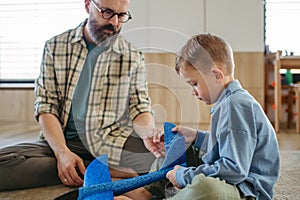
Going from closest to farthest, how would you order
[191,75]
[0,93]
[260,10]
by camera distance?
[191,75] → [260,10] → [0,93]

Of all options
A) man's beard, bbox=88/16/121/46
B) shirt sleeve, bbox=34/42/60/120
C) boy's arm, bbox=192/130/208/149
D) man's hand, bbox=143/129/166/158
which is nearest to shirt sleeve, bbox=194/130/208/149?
boy's arm, bbox=192/130/208/149

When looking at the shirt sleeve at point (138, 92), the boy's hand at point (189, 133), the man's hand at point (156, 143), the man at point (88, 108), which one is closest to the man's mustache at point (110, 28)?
the man at point (88, 108)

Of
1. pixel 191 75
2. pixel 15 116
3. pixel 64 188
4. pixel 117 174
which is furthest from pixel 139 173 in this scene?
pixel 15 116

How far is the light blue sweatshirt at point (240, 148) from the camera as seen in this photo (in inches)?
31.2

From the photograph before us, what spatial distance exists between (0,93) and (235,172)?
10.3ft

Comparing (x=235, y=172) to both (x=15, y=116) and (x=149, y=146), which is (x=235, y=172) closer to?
(x=149, y=146)

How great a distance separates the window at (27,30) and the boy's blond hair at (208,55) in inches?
109

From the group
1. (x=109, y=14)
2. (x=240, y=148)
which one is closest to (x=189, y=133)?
(x=240, y=148)

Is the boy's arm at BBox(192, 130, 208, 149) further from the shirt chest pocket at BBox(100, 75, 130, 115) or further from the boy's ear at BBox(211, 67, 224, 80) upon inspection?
the shirt chest pocket at BBox(100, 75, 130, 115)

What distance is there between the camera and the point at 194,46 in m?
0.90

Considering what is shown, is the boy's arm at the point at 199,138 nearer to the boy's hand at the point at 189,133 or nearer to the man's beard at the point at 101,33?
the boy's hand at the point at 189,133

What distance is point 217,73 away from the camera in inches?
34.5

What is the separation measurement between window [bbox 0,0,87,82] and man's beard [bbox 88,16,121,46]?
215cm

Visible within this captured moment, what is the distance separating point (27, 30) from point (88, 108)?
2.52 m
